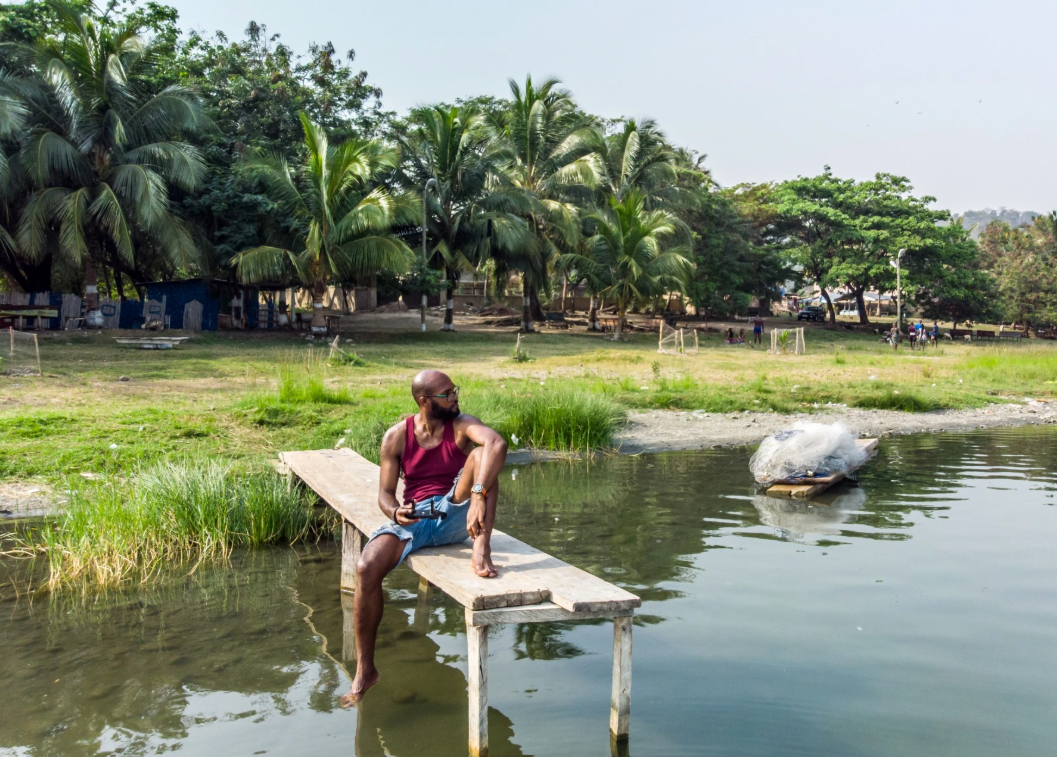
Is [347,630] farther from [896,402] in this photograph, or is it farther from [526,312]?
[526,312]

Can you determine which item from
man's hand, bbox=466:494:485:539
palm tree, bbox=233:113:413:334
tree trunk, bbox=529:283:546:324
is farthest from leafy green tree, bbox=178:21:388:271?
man's hand, bbox=466:494:485:539

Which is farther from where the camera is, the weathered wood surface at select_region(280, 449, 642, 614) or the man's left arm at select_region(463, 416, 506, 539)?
the man's left arm at select_region(463, 416, 506, 539)

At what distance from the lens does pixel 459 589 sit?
4.57 meters

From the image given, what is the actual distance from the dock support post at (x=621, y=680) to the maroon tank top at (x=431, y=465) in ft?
4.65

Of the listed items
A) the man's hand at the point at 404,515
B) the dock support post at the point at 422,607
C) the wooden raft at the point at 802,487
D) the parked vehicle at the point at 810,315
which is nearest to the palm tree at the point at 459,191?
the wooden raft at the point at 802,487

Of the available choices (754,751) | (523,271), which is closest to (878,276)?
(523,271)

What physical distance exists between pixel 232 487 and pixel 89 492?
146 cm

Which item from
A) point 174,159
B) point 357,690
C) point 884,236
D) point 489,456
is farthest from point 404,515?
point 884,236

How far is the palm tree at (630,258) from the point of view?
34.2 meters

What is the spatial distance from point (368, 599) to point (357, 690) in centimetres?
52

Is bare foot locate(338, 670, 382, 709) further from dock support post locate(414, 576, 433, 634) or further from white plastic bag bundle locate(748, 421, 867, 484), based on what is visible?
white plastic bag bundle locate(748, 421, 867, 484)

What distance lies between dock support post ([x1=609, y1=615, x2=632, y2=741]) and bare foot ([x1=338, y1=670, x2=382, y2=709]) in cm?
137

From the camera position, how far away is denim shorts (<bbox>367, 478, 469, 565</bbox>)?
5293 millimetres

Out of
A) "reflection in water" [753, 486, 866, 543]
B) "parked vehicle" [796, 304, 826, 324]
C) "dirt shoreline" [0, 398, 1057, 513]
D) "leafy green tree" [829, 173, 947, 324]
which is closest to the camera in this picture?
"reflection in water" [753, 486, 866, 543]
